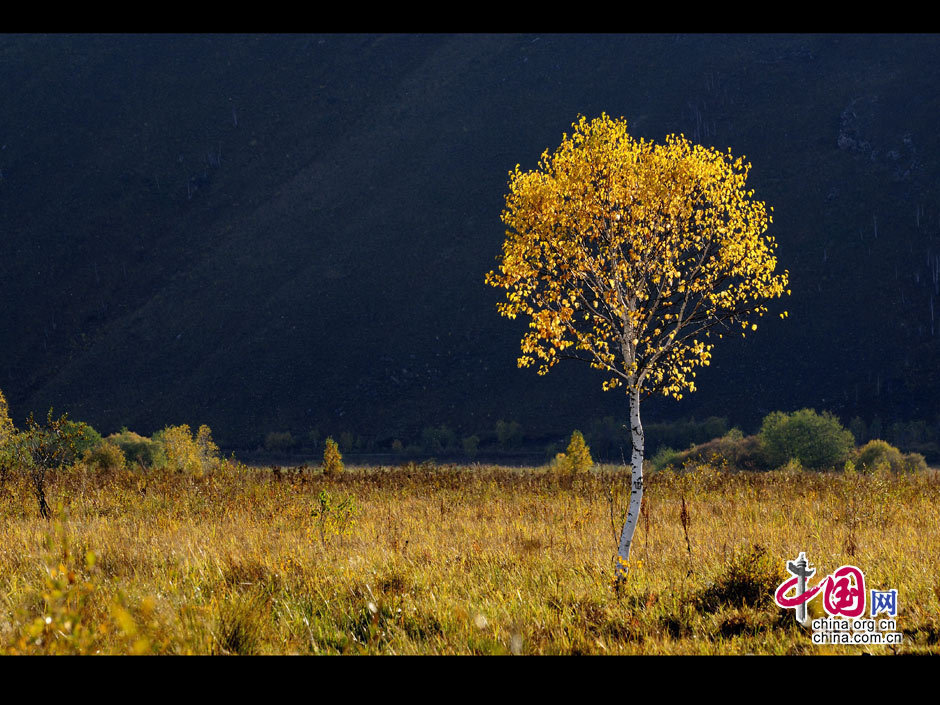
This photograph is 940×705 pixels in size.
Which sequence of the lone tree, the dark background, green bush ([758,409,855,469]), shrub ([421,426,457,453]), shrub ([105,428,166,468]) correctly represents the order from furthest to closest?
the dark background → shrub ([421,426,457,453]) → shrub ([105,428,166,468]) → green bush ([758,409,855,469]) → the lone tree

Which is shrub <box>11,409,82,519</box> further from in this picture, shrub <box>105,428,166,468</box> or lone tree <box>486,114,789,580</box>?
shrub <box>105,428,166,468</box>

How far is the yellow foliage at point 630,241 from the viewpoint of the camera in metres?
7.89

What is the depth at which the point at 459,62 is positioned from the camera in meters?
185

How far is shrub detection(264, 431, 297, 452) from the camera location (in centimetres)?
10006

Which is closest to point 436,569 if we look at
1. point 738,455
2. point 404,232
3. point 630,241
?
point 630,241

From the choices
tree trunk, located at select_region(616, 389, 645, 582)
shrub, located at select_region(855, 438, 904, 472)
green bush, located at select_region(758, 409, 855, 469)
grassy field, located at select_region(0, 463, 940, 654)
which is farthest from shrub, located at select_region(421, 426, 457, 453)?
tree trunk, located at select_region(616, 389, 645, 582)

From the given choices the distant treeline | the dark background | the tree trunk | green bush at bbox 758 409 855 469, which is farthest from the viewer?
the dark background

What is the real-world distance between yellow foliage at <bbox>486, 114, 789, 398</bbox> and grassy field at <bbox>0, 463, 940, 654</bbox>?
2354mm

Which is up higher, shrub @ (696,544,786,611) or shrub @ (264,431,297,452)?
shrub @ (696,544,786,611)

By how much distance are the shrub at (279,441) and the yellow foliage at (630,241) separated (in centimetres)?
9696

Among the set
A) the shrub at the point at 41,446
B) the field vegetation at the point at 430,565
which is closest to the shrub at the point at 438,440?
the field vegetation at the point at 430,565

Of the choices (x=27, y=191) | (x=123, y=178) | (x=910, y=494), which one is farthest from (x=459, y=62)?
(x=910, y=494)
